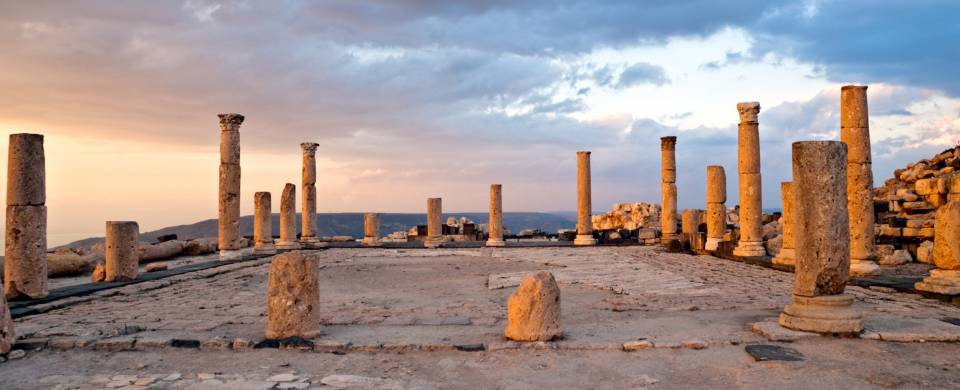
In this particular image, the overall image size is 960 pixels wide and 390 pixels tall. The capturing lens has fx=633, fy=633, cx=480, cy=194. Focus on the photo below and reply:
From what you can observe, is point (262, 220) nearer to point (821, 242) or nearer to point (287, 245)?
point (287, 245)

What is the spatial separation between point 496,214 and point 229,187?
1120 centimetres

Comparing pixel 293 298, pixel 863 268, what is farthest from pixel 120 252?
pixel 863 268

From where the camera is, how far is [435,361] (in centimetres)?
650

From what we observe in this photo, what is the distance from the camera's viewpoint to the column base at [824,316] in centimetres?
733

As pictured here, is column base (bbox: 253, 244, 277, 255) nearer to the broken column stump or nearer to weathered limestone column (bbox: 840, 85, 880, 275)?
the broken column stump

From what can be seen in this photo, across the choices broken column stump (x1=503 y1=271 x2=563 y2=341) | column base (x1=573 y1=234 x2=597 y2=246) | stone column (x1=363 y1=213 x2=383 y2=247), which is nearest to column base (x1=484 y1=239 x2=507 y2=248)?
column base (x1=573 y1=234 x2=597 y2=246)

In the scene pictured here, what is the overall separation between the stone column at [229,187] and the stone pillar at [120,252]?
5.17 m

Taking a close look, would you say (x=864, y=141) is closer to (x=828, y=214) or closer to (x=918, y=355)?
(x=828, y=214)

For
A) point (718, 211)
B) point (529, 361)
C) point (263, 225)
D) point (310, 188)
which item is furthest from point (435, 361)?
point (310, 188)

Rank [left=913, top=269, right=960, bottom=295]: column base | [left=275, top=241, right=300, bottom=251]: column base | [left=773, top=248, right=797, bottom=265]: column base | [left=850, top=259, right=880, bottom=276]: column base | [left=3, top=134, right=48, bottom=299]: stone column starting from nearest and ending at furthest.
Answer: [left=913, top=269, right=960, bottom=295]: column base → [left=3, top=134, right=48, bottom=299]: stone column → [left=850, top=259, right=880, bottom=276]: column base → [left=773, top=248, right=797, bottom=265]: column base → [left=275, top=241, right=300, bottom=251]: column base

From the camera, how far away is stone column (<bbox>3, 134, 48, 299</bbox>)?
36.8ft

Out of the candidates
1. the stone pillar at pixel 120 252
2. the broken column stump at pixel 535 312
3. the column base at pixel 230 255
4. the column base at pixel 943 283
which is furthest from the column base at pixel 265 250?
the column base at pixel 943 283

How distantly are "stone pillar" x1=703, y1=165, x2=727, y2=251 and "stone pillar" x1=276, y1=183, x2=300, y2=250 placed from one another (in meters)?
15.2

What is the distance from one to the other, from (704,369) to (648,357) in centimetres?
62
